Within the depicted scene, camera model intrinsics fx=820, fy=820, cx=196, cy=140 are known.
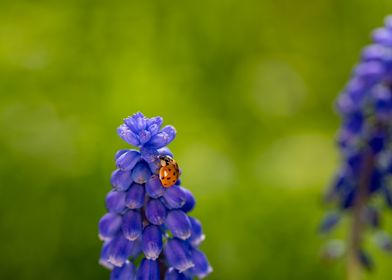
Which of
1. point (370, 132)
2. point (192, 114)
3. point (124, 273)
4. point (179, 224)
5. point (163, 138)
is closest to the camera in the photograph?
point (163, 138)

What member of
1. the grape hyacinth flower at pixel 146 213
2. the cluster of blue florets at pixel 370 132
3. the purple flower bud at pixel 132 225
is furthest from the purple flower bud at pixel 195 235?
the cluster of blue florets at pixel 370 132

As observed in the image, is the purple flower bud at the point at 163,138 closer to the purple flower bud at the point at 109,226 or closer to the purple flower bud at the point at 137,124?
the purple flower bud at the point at 137,124

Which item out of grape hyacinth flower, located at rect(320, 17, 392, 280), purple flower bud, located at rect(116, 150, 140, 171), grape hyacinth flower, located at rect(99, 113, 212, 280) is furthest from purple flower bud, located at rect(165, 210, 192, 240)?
grape hyacinth flower, located at rect(320, 17, 392, 280)

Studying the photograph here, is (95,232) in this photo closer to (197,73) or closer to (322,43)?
(197,73)

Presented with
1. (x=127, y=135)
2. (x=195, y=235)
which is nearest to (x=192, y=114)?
(x=195, y=235)

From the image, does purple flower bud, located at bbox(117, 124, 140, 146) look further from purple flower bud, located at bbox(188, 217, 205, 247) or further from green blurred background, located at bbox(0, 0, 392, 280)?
green blurred background, located at bbox(0, 0, 392, 280)

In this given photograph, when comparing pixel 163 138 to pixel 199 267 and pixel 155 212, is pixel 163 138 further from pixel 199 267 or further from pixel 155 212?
pixel 199 267

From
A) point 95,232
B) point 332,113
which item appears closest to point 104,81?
point 95,232
